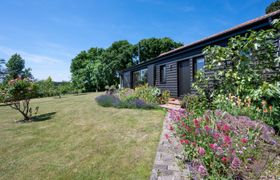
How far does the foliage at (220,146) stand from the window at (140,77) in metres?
9.70

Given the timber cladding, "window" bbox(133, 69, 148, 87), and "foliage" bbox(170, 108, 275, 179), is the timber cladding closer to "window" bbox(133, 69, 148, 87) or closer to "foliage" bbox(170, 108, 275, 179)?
"window" bbox(133, 69, 148, 87)

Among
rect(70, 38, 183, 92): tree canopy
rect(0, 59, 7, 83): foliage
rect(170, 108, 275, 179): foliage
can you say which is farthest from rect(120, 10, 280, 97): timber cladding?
rect(0, 59, 7, 83): foliage

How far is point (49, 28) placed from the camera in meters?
9.05

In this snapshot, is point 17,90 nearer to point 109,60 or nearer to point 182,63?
point 182,63

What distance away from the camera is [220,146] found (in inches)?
68.1

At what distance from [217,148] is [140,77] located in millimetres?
11682

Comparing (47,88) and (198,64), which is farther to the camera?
(47,88)

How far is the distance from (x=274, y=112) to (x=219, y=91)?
1.63 metres

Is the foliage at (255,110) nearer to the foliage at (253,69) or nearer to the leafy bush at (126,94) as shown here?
the foliage at (253,69)

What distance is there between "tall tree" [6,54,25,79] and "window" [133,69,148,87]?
36987 millimetres

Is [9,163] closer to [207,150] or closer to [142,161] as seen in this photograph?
[142,161]

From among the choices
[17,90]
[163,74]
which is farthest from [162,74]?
[17,90]

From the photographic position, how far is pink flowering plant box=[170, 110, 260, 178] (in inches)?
61.0

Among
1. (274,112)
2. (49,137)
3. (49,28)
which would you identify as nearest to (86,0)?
(49,28)
